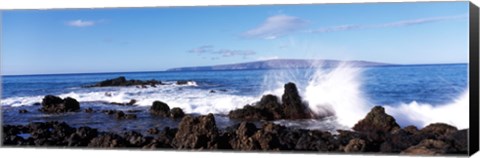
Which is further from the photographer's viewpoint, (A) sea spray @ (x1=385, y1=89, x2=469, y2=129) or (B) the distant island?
(B) the distant island

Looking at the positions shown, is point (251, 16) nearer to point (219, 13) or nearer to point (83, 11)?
point (219, 13)

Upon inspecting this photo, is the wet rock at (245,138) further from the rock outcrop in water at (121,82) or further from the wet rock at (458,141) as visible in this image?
the wet rock at (458,141)

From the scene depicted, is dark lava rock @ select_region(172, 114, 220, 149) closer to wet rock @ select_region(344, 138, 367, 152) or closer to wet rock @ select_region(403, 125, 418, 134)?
wet rock @ select_region(344, 138, 367, 152)

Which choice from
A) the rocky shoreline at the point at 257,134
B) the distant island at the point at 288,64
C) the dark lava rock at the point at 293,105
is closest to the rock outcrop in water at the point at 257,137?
the rocky shoreline at the point at 257,134

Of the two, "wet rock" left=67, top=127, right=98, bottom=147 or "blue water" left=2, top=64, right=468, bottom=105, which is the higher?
"blue water" left=2, top=64, right=468, bottom=105

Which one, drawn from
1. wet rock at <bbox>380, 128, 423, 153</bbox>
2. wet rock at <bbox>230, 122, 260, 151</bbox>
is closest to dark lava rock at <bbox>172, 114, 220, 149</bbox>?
wet rock at <bbox>230, 122, 260, 151</bbox>

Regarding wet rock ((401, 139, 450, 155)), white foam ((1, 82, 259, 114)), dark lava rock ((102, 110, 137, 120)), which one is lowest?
wet rock ((401, 139, 450, 155))

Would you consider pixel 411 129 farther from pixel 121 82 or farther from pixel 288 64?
pixel 121 82

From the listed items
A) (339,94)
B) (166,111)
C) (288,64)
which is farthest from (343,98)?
(166,111)
